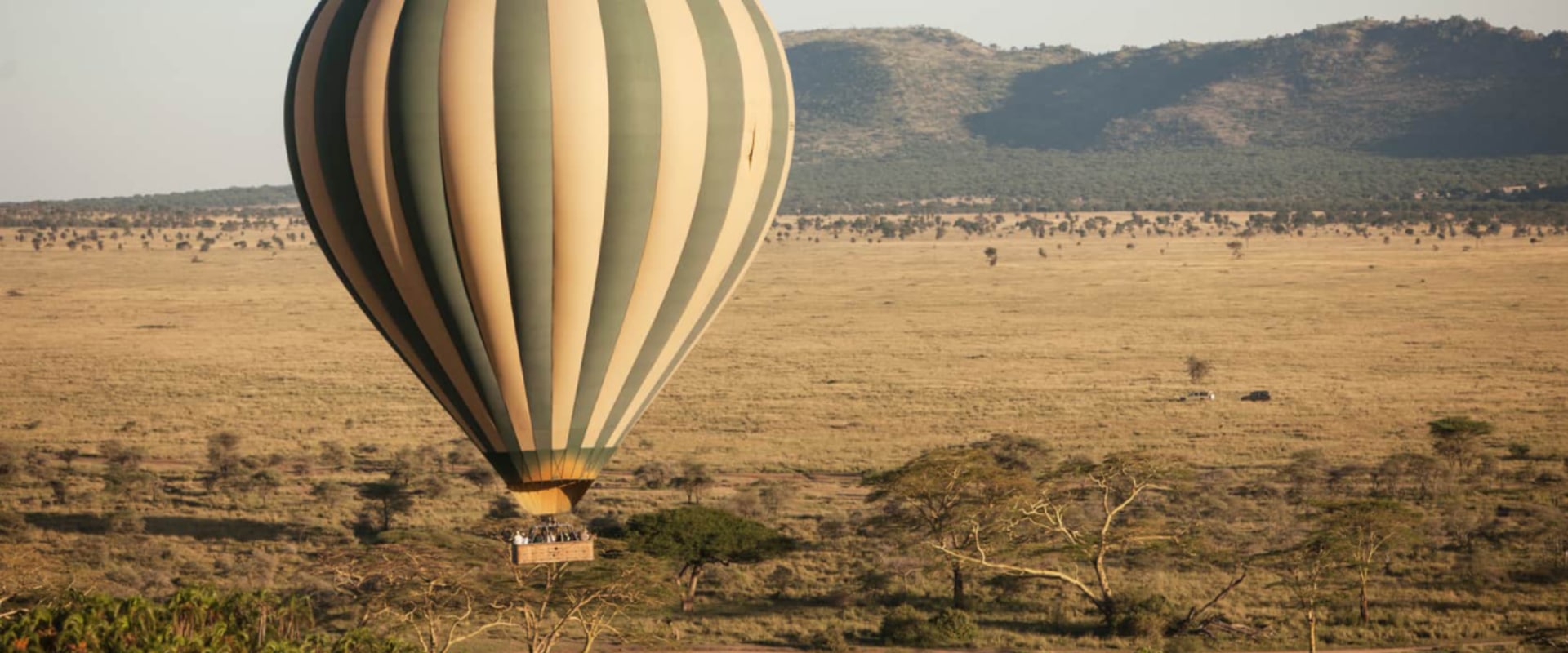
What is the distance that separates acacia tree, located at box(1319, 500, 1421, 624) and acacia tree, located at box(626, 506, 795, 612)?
24.7ft

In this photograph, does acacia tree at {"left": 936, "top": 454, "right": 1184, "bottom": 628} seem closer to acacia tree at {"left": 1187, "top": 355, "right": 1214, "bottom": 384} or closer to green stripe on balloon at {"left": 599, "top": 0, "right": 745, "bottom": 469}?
green stripe on balloon at {"left": 599, "top": 0, "right": 745, "bottom": 469}

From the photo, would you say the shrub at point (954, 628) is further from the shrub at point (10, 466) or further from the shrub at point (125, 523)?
the shrub at point (10, 466)

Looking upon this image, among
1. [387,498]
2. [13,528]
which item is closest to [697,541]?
[387,498]

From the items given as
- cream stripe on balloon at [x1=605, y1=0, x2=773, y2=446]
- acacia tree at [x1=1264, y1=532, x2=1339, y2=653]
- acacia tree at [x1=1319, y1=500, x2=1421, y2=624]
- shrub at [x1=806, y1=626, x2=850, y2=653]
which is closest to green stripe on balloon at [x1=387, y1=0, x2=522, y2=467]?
cream stripe on balloon at [x1=605, y1=0, x2=773, y2=446]

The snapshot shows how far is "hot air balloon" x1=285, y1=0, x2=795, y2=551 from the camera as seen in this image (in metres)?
17.5

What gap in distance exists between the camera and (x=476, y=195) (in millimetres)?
17672

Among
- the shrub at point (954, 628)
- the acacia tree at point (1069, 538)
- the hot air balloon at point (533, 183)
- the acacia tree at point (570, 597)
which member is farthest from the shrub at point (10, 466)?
the hot air balloon at point (533, 183)

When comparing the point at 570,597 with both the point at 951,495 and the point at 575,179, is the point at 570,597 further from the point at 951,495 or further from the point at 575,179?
the point at 575,179

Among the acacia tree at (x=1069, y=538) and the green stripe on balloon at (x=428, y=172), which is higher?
the green stripe on balloon at (x=428, y=172)

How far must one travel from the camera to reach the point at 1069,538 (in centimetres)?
2786

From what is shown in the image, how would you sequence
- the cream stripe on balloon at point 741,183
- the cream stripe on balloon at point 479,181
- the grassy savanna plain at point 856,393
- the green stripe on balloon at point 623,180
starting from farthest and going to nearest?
the grassy savanna plain at point 856,393 < the cream stripe on balloon at point 741,183 < the green stripe on balloon at point 623,180 < the cream stripe on balloon at point 479,181

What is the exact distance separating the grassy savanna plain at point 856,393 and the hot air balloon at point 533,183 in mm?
6898

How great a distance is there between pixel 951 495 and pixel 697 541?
3851 mm

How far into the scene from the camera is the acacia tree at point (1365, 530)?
26.6 meters
